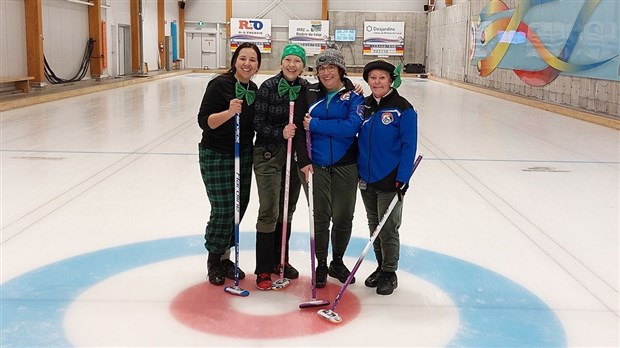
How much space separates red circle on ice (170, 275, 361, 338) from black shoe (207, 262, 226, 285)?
0.11 feet

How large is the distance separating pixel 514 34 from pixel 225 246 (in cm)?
1771

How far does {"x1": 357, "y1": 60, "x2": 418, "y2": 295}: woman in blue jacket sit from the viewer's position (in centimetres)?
356

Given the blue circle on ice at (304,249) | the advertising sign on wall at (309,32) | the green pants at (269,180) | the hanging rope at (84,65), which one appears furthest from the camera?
the advertising sign on wall at (309,32)

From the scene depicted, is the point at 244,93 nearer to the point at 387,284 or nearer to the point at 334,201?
the point at 334,201

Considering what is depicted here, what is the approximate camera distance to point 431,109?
1636 cm

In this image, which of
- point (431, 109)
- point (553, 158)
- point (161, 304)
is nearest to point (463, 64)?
point (431, 109)

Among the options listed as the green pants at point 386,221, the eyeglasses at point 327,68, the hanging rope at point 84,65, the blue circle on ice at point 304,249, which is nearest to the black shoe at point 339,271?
the green pants at point 386,221

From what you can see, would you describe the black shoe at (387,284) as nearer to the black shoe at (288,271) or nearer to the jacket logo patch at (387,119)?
the black shoe at (288,271)

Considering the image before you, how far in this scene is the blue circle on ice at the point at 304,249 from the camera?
126 inches

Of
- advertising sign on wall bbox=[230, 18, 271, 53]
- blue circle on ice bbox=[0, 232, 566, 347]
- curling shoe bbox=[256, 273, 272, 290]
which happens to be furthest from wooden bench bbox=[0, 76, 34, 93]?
advertising sign on wall bbox=[230, 18, 271, 53]

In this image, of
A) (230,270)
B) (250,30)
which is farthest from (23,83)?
(250,30)

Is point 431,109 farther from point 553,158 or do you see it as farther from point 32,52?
point 32,52

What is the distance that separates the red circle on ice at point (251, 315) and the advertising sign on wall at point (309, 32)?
3201 centimetres

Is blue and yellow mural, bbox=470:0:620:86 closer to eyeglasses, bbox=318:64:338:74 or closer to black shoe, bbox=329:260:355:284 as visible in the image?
black shoe, bbox=329:260:355:284
